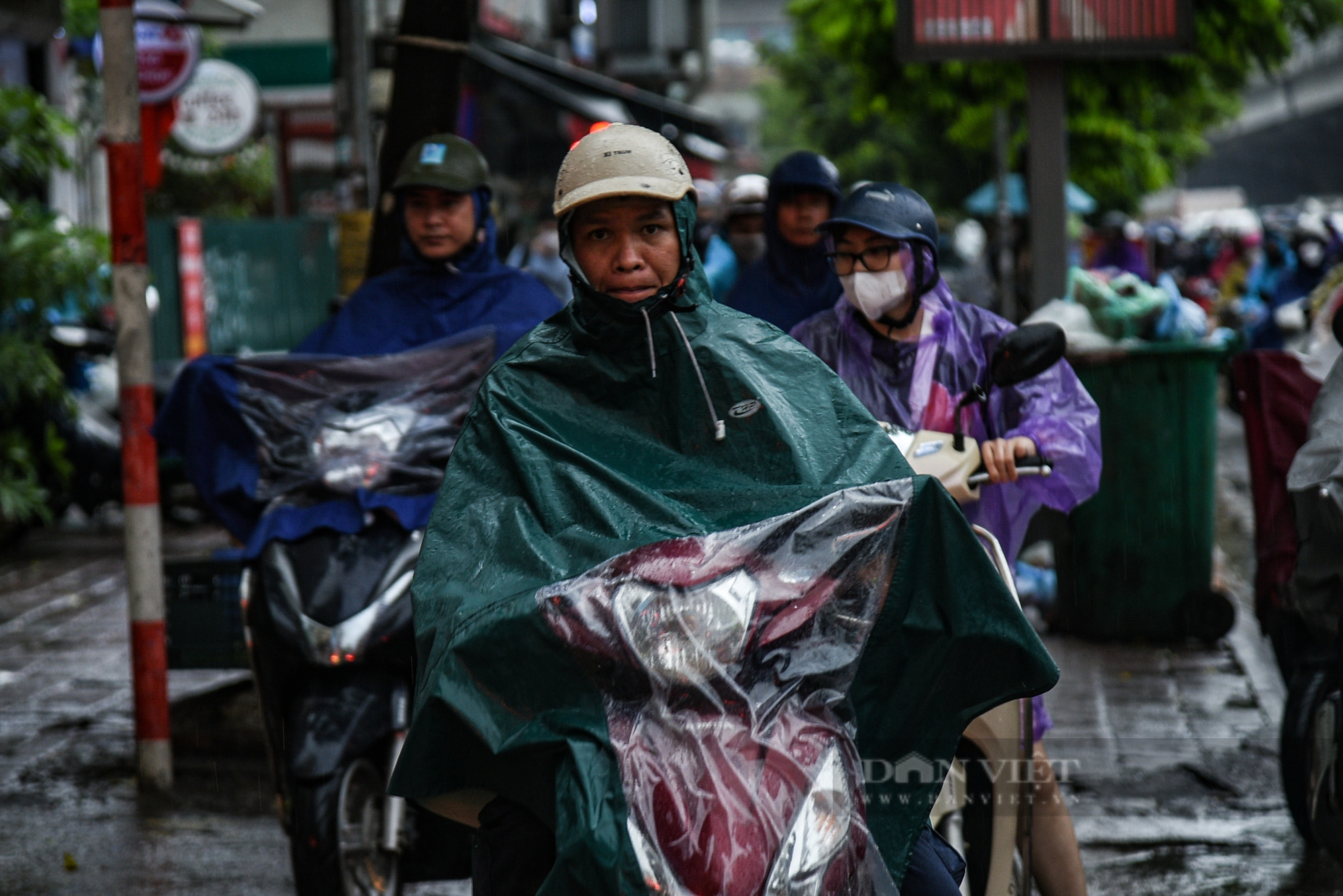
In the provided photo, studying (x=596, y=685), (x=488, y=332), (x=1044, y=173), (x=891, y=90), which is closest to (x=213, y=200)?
(x=891, y=90)

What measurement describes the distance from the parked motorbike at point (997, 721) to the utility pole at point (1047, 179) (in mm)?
4472

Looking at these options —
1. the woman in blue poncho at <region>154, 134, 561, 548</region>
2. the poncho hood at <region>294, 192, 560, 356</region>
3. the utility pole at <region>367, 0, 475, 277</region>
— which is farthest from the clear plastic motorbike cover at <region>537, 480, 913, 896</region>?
the utility pole at <region>367, 0, 475, 277</region>

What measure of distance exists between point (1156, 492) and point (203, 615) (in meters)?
4.31

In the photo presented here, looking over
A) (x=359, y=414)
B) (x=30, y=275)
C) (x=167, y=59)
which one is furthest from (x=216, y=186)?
(x=359, y=414)

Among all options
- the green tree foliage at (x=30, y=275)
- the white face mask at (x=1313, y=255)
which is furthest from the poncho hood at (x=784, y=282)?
the white face mask at (x=1313, y=255)

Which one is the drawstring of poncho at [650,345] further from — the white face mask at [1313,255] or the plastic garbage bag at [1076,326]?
the white face mask at [1313,255]

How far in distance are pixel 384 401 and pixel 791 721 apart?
2.21 m

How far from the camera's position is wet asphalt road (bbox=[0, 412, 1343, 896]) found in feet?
15.9

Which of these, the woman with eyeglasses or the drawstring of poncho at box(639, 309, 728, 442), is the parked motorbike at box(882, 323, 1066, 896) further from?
the drawstring of poncho at box(639, 309, 728, 442)

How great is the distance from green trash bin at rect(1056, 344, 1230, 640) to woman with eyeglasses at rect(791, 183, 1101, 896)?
3681 mm

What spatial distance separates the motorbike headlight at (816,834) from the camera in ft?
7.16

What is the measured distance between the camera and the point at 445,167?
4695 millimetres

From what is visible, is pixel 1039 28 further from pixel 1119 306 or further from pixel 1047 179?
pixel 1119 306

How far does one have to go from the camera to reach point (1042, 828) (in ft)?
12.7
